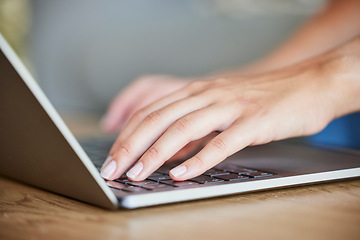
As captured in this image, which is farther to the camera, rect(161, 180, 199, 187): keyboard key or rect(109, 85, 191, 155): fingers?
rect(109, 85, 191, 155): fingers

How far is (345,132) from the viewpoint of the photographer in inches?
50.3

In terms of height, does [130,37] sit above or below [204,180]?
above

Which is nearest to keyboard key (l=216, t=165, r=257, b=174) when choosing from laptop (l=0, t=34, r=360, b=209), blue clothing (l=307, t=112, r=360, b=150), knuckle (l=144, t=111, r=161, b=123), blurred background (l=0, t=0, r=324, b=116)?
laptop (l=0, t=34, r=360, b=209)

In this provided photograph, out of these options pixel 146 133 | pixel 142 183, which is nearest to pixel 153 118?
pixel 146 133

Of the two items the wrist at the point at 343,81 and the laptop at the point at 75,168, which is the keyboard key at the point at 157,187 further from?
the wrist at the point at 343,81

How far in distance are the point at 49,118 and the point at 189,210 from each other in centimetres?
17

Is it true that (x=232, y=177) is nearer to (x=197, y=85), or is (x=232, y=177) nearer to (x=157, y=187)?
(x=157, y=187)

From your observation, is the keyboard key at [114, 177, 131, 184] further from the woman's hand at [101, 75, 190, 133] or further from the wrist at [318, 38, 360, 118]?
the woman's hand at [101, 75, 190, 133]

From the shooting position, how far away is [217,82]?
78 centimetres

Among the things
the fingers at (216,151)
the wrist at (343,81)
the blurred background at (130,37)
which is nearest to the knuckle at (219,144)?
the fingers at (216,151)

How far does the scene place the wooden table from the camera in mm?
425

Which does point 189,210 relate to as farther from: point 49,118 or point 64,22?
point 64,22

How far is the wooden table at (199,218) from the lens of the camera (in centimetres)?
43

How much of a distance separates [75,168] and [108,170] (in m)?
0.10
